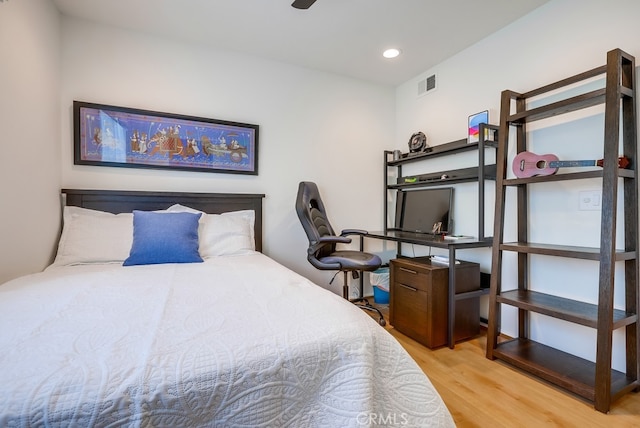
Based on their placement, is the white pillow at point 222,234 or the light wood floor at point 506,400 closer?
the light wood floor at point 506,400

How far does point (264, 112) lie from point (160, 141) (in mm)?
973

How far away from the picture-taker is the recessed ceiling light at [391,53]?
2.69 m

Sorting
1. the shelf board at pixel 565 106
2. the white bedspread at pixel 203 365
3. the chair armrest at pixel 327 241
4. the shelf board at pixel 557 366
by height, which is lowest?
the shelf board at pixel 557 366

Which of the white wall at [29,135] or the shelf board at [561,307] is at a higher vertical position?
the white wall at [29,135]

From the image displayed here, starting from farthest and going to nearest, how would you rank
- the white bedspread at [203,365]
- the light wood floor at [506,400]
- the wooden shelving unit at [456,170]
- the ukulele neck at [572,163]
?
the wooden shelving unit at [456,170]
the ukulele neck at [572,163]
the light wood floor at [506,400]
the white bedspread at [203,365]

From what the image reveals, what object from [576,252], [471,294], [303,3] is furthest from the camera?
[471,294]

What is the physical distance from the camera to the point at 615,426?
4.53ft

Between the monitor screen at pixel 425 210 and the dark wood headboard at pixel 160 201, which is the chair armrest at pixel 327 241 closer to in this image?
the dark wood headboard at pixel 160 201

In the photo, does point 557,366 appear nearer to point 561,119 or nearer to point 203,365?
point 561,119

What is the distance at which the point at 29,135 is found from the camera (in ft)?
5.85

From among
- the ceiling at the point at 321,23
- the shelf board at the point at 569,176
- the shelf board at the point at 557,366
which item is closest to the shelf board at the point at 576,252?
the shelf board at the point at 569,176

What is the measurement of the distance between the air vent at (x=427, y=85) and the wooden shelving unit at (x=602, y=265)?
1.10 m

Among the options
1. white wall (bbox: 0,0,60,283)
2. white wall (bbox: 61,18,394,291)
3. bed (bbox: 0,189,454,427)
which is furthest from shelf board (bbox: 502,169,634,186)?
white wall (bbox: 0,0,60,283)

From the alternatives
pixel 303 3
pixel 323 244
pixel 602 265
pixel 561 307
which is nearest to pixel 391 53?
pixel 303 3
